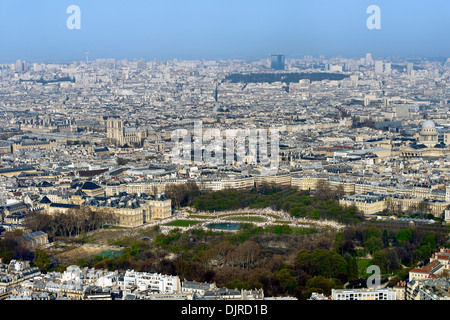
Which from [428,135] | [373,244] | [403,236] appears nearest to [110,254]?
[373,244]

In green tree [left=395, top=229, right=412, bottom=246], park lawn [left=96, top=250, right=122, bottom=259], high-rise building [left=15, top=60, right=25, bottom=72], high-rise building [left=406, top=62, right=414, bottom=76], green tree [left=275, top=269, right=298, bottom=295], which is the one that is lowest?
park lawn [left=96, top=250, right=122, bottom=259]

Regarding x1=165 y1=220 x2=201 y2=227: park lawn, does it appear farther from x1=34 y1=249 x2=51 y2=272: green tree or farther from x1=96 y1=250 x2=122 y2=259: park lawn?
x1=34 y1=249 x2=51 y2=272: green tree

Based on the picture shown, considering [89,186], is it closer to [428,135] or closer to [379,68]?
[428,135]

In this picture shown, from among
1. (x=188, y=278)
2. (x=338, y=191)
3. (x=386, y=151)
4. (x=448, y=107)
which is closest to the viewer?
(x=188, y=278)

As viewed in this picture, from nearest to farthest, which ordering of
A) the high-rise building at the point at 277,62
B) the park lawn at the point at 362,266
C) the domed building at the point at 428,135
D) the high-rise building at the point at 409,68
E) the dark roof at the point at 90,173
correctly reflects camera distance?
the park lawn at the point at 362,266, the dark roof at the point at 90,173, the domed building at the point at 428,135, the high-rise building at the point at 409,68, the high-rise building at the point at 277,62

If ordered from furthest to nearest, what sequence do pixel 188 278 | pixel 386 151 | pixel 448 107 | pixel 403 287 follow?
pixel 448 107 → pixel 386 151 → pixel 188 278 → pixel 403 287

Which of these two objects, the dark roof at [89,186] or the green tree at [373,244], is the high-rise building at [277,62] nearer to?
the dark roof at [89,186]

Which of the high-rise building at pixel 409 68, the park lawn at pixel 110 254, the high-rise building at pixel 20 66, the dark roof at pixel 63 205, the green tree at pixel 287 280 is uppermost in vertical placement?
the high-rise building at pixel 20 66

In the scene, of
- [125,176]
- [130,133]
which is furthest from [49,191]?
[130,133]

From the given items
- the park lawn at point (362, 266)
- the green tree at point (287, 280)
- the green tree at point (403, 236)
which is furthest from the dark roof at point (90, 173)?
the green tree at point (287, 280)

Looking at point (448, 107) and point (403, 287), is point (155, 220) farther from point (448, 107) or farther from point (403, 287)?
point (448, 107)

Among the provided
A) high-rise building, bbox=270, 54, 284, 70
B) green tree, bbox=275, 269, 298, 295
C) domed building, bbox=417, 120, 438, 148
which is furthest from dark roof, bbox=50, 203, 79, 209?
high-rise building, bbox=270, 54, 284, 70
